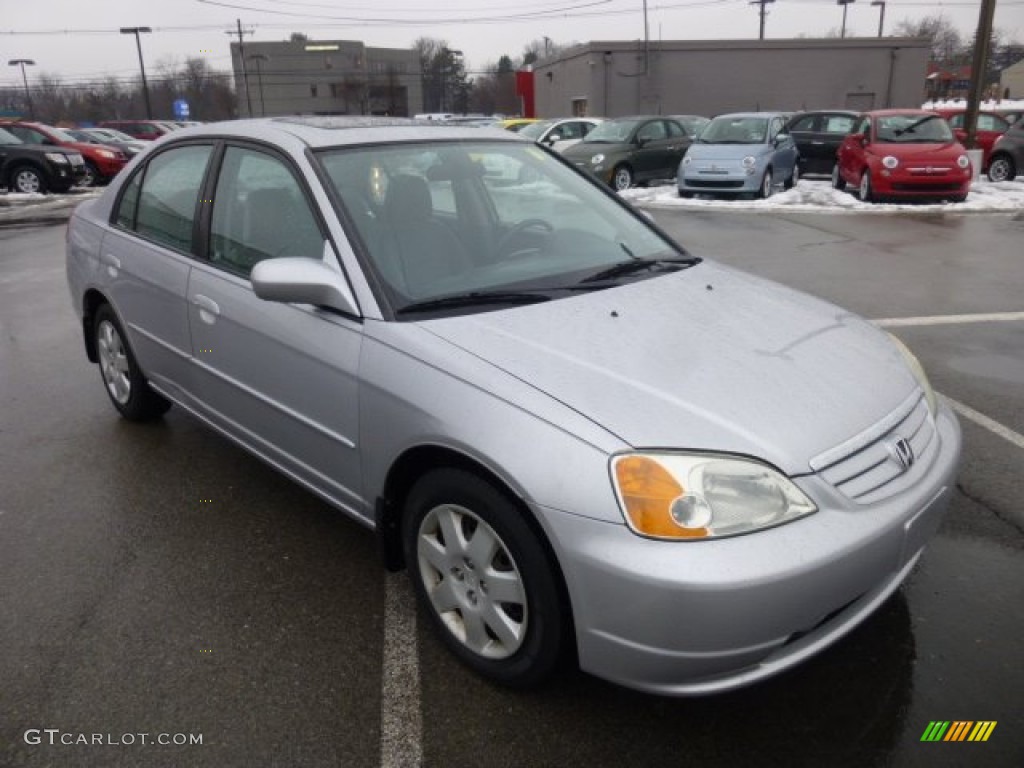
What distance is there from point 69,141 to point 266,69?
212ft

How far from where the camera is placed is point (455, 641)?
2.55 meters

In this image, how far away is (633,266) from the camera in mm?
3234

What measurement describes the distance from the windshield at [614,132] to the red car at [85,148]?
462 inches

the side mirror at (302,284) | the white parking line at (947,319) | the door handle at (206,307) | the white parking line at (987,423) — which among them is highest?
the side mirror at (302,284)

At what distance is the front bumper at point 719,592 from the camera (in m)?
1.94

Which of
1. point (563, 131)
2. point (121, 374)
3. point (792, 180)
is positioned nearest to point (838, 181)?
point (792, 180)

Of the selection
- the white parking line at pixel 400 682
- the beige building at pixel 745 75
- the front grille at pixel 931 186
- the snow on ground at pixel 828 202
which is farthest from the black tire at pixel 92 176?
the beige building at pixel 745 75

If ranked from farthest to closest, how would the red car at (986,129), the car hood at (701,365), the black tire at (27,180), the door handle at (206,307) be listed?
1. the black tire at (27,180)
2. the red car at (986,129)
3. the door handle at (206,307)
4. the car hood at (701,365)

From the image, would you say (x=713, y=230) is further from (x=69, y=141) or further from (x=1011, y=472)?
(x=69, y=141)

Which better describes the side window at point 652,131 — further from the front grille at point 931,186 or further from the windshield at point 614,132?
the front grille at point 931,186

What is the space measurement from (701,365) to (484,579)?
88cm

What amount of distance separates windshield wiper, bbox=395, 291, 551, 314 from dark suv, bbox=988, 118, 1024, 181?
59.0 ft

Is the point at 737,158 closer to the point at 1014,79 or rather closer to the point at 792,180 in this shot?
the point at 792,180

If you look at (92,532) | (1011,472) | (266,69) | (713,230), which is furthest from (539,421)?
(266,69)
